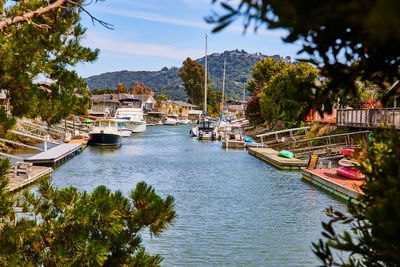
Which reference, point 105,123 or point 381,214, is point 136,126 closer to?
point 105,123

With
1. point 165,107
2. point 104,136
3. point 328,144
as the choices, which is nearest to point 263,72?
point 104,136

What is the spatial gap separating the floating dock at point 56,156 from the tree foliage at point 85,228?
21952 mm

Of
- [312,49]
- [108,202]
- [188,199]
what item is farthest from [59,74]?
[188,199]

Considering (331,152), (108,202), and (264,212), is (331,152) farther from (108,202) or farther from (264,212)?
(108,202)

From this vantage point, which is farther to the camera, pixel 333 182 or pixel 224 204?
pixel 333 182

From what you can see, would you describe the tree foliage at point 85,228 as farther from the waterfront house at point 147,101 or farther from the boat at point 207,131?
the waterfront house at point 147,101

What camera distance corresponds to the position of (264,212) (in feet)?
58.0

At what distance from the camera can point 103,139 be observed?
47.0 m

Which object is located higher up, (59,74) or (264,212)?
(59,74)

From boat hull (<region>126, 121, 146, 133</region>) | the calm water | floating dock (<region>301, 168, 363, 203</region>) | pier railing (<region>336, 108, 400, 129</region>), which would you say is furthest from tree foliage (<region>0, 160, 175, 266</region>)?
boat hull (<region>126, 121, 146, 133</region>)

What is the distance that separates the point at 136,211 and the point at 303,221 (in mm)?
11699

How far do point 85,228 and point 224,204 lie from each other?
13.5 meters

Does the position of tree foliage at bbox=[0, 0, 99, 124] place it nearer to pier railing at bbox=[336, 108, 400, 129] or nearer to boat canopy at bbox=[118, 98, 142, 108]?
pier railing at bbox=[336, 108, 400, 129]

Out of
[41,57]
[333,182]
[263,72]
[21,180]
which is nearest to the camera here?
[41,57]
